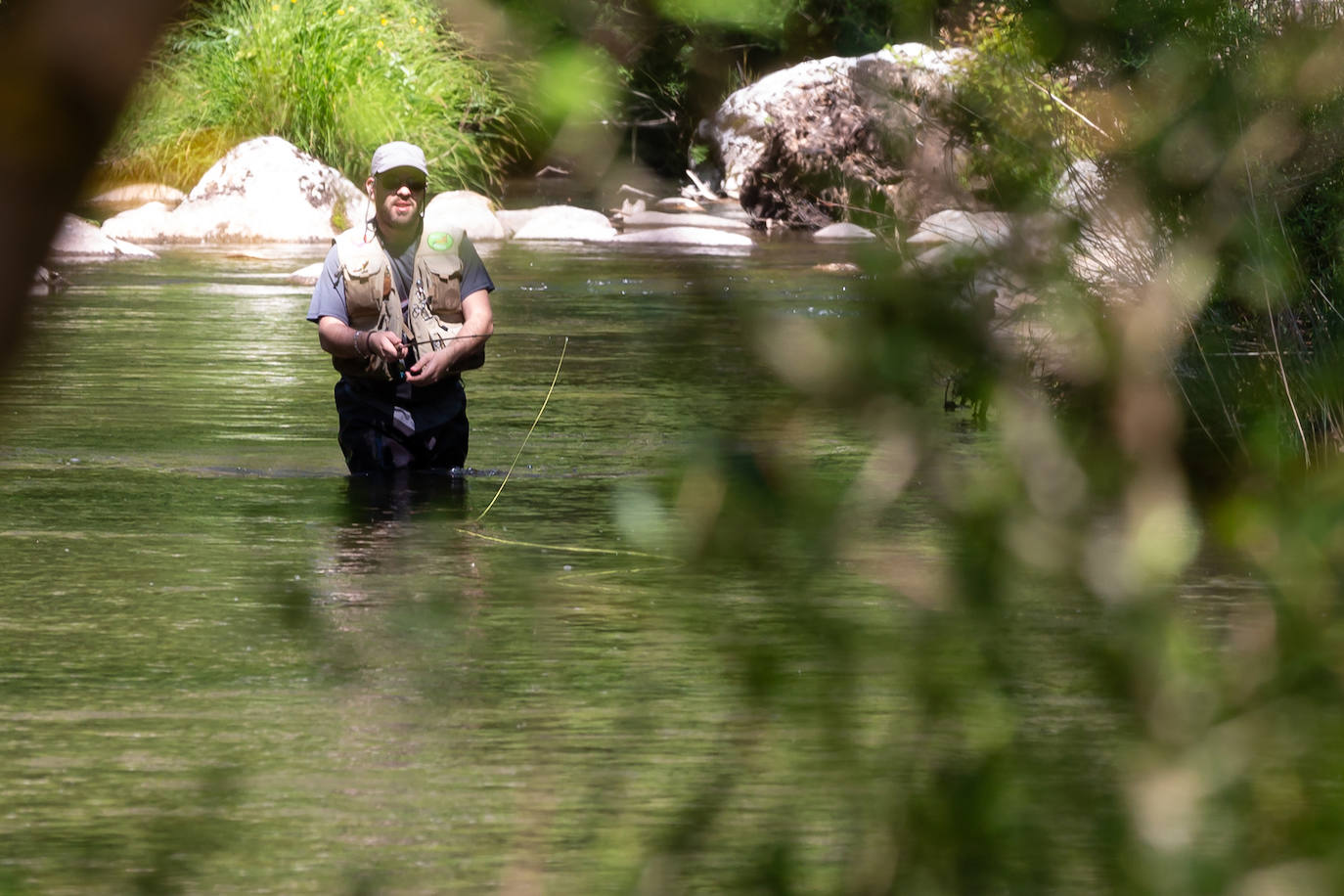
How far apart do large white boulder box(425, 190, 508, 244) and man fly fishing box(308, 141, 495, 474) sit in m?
16.2

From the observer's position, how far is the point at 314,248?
2634 cm

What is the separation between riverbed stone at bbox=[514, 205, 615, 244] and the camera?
27484 millimetres

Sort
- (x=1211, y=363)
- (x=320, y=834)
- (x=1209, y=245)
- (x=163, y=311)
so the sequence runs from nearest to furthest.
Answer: (x=1209, y=245) < (x=1211, y=363) < (x=320, y=834) < (x=163, y=311)

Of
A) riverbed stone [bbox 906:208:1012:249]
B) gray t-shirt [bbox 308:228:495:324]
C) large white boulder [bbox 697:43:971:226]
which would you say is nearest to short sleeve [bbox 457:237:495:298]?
gray t-shirt [bbox 308:228:495:324]

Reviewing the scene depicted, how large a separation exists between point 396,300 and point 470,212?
18.7 m

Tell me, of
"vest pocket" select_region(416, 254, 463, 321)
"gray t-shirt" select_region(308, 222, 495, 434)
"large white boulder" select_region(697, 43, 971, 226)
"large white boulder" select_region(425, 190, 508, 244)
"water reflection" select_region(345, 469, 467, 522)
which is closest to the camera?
"large white boulder" select_region(697, 43, 971, 226)

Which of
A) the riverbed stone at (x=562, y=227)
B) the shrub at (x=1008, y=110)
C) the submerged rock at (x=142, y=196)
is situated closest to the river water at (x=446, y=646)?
the shrub at (x=1008, y=110)

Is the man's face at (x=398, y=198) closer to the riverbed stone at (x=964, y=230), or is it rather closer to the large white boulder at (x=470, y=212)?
the riverbed stone at (x=964, y=230)

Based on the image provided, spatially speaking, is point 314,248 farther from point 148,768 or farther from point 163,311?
point 148,768

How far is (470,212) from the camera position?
1109 inches

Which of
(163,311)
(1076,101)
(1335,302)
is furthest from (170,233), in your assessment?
(1076,101)

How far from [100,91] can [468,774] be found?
456cm

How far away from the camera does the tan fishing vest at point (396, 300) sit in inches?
375

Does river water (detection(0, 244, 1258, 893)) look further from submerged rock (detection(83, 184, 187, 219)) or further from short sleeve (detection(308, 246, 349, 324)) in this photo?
submerged rock (detection(83, 184, 187, 219))
